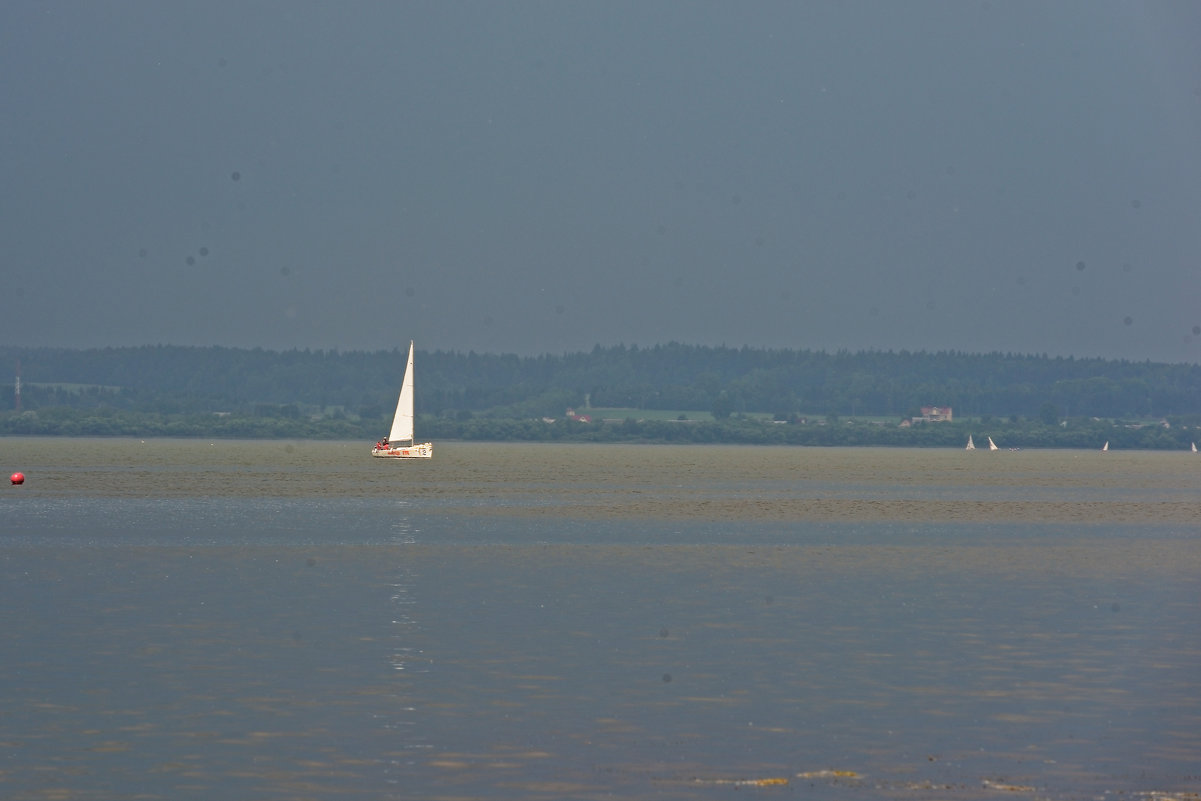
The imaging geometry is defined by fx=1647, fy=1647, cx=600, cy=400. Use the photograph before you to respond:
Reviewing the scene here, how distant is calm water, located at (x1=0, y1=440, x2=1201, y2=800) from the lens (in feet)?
71.7

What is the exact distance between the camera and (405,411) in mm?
190875

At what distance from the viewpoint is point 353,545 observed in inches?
2549

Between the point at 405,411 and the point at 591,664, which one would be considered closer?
the point at 591,664

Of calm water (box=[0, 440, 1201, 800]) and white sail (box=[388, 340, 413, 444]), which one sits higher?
white sail (box=[388, 340, 413, 444])

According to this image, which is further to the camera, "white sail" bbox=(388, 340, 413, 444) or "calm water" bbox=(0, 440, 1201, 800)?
"white sail" bbox=(388, 340, 413, 444)

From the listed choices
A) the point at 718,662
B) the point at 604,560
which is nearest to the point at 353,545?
the point at 604,560

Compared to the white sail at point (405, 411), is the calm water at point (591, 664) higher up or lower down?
lower down

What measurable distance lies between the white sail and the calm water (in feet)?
359

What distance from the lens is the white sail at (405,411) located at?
599ft

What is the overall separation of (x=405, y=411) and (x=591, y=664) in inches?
6334

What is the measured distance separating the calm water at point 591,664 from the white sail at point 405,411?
109 m

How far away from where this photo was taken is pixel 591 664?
31.6 metres

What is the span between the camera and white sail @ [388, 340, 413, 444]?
183 metres

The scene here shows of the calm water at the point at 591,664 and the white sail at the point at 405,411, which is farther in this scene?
the white sail at the point at 405,411
